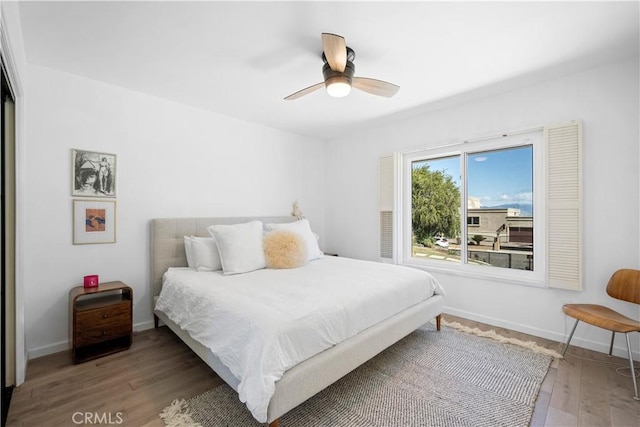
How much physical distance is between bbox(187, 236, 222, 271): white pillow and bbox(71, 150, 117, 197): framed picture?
93 cm

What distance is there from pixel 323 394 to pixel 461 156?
297 cm

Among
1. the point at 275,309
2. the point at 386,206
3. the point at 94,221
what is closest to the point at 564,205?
the point at 386,206

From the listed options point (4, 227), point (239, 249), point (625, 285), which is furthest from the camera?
point (239, 249)

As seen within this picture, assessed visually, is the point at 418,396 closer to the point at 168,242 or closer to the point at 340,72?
the point at 340,72

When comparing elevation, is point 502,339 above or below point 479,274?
below

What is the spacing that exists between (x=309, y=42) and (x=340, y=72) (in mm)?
316

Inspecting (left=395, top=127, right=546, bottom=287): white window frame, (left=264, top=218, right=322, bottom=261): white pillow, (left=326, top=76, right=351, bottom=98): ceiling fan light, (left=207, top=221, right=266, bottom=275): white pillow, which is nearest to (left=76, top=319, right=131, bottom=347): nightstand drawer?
(left=207, top=221, right=266, bottom=275): white pillow

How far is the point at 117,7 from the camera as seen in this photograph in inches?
70.5

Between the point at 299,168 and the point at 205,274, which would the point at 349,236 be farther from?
the point at 205,274

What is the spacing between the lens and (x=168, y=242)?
310 cm

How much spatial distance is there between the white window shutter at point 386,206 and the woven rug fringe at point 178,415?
2.96 meters

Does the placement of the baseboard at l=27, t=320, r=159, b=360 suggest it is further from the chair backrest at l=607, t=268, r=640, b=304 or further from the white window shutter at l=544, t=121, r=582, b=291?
the chair backrest at l=607, t=268, r=640, b=304

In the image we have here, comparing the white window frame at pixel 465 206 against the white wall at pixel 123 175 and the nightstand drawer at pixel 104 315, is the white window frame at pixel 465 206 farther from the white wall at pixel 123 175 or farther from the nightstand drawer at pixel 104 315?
the nightstand drawer at pixel 104 315

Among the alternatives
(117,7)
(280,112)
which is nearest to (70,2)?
(117,7)
